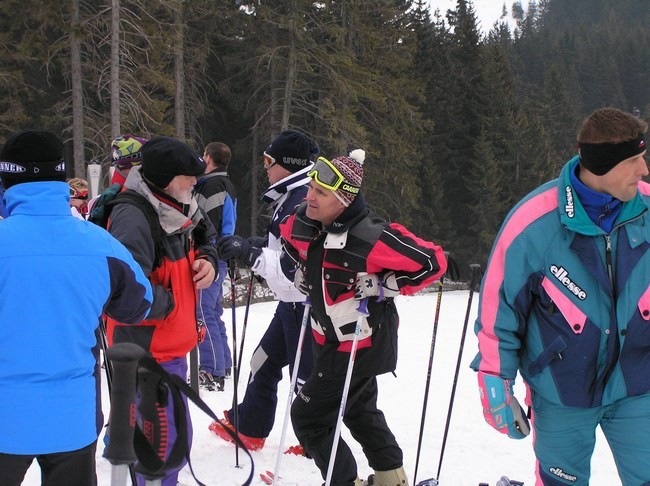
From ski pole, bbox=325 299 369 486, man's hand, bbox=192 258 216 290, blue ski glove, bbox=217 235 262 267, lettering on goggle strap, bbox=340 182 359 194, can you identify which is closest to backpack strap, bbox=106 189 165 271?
man's hand, bbox=192 258 216 290

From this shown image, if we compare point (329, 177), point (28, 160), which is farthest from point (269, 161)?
point (28, 160)

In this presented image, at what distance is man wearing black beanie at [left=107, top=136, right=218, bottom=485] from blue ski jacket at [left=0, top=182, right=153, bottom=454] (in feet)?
2.02

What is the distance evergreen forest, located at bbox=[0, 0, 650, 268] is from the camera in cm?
1823

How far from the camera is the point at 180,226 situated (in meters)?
3.38

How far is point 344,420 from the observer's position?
13.1 feet

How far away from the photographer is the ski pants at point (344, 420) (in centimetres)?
382

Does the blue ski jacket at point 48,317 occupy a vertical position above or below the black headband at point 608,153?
below

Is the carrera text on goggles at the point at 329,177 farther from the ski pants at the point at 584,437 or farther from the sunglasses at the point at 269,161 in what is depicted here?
the ski pants at the point at 584,437

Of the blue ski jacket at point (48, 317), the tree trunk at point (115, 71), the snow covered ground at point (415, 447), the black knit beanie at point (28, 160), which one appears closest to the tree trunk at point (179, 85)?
the tree trunk at point (115, 71)

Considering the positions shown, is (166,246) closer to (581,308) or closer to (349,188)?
(349,188)

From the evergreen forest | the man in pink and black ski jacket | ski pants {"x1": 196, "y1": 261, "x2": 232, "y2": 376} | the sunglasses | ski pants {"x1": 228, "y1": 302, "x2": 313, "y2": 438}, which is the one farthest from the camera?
the evergreen forest

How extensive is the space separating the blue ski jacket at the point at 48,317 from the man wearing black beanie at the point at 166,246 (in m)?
0.61

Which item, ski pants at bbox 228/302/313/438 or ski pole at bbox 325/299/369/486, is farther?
ski pants at bbox 228/302/313/438

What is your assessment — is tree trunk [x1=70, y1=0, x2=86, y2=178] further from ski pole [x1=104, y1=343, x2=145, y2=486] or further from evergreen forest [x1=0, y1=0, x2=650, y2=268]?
ski pole [x1=104, y1=343, x2=145, y2=486]
